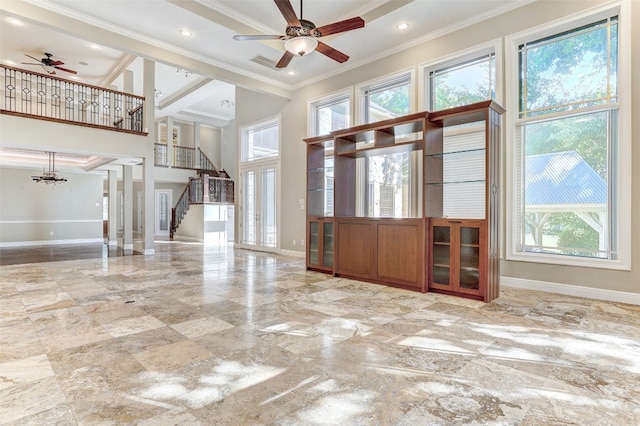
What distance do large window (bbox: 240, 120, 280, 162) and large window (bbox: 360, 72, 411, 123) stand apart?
2801 millimetres

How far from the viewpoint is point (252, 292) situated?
454cm

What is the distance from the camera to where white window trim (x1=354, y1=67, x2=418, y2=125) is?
19.5 feet

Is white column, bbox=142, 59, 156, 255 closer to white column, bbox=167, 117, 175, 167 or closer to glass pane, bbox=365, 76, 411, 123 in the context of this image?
white column, bbox=167, 117, 175, 167

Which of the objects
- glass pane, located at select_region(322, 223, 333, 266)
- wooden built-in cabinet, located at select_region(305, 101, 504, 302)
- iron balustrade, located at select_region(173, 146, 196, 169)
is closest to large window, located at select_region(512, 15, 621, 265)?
wooden built-in cabinet, located at select_region(305, 101, 504, 302)

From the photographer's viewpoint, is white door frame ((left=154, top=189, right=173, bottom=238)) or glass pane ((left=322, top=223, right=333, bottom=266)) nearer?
glass pane ((left=322, top=223, right=333, bottom=266))

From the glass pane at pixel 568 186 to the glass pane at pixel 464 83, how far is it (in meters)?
0.94

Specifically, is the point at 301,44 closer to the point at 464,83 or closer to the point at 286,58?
the point at 286,58

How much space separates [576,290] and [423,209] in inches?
86.5

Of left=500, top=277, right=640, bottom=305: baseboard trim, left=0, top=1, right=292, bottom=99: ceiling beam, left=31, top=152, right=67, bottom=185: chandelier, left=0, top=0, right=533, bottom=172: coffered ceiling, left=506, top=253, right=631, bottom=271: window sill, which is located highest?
left=0, top=0, right=533, bottom=172: coffered ceiling

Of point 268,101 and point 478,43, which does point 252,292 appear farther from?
point 268,101

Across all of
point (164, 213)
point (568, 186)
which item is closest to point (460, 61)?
point (568, 186)

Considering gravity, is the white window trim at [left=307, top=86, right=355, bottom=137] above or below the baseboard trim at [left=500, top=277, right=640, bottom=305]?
above

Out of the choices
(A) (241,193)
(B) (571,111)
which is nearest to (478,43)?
(B) (571,111)

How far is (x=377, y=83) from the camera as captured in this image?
6590mm
